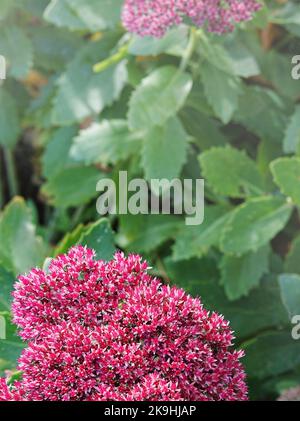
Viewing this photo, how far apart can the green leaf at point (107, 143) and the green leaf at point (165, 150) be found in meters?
0.09

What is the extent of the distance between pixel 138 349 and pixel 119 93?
39.8 inches

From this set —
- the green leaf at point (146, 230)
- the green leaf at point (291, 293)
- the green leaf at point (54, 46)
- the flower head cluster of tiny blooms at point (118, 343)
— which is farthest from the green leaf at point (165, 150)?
the flower head cluster of tiny blooms at point (118, 343)

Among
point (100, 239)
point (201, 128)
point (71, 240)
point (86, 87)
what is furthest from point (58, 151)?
point (100, 239)

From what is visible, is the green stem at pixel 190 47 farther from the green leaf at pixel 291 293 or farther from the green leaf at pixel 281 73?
the green leaf at pixel 291 293

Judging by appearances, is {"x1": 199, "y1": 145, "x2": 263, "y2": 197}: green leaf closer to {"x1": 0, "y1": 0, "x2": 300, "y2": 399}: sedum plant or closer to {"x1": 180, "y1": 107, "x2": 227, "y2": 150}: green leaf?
{"x1": 0, "y1": 0, "x2": 300, "y2": 399}: sedum plant

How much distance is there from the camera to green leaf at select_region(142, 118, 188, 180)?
166 centimetres

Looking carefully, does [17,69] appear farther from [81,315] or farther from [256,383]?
[81,315]

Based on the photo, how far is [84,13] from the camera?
5.68 feet

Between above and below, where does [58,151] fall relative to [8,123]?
below

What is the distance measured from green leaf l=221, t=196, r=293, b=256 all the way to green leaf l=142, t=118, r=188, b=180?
14 cm

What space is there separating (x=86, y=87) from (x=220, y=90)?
1.05 ft

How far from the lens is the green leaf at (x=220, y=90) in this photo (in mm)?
1683

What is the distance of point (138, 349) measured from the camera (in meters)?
1.01

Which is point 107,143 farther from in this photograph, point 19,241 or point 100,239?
point 100,239
